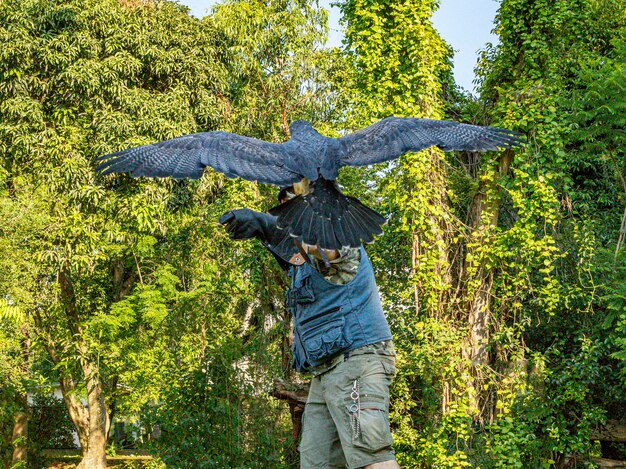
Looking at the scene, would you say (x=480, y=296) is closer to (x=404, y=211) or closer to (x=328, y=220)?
(x=404, y=211)

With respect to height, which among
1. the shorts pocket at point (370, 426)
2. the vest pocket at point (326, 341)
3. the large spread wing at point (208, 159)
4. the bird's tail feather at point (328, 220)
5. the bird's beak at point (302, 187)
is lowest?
the shorts pocket at point (370, 426)

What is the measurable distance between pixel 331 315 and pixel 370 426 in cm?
40

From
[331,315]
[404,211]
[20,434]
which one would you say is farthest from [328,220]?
[20,434]

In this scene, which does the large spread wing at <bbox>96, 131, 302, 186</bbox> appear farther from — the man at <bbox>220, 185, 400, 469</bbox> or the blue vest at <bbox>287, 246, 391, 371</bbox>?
the blue vest at <bbox>287, 246, 391, 371</bbox>

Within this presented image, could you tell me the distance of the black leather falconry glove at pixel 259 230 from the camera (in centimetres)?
288

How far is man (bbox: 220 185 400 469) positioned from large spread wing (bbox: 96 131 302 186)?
0.45ft

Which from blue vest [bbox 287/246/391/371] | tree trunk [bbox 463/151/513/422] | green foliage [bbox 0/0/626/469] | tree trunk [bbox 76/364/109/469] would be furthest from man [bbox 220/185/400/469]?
tree trunk [bbox 76/364/109/469]

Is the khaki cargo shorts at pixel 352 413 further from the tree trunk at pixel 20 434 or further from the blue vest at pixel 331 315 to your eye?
the tree trunk at pixel 20 434

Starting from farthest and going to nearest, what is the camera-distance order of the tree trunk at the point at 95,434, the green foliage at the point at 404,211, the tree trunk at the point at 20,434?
the tree trunk at the point at 95,434, the tree trunk at the point at 20,434, the green foliage at the point at 404,211

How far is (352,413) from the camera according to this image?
8.45 feet

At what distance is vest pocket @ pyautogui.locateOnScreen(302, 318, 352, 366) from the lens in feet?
8.64

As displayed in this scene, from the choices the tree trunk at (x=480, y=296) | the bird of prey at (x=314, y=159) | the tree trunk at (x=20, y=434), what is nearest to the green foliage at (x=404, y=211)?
the tree trunk at (x=480, y=296)

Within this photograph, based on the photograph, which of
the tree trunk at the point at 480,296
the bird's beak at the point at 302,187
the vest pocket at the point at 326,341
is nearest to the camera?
the vest pocket at the point at 326,341

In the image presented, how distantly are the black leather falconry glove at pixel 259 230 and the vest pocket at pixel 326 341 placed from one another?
0.36 metres
